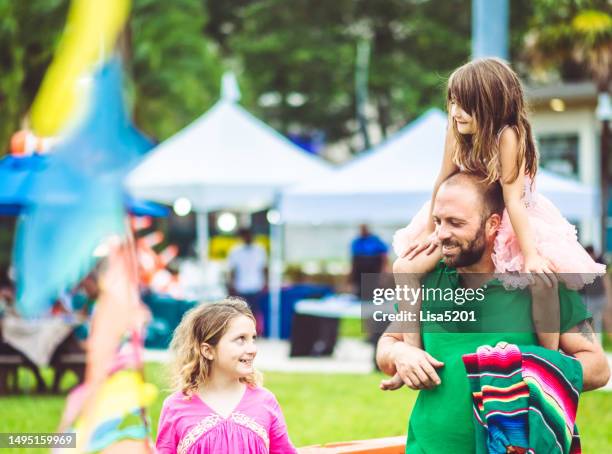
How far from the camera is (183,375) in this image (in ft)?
10.9

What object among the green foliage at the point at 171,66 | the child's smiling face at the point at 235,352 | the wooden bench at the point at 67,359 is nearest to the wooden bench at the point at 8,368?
the wooden bench at the point at 67,359

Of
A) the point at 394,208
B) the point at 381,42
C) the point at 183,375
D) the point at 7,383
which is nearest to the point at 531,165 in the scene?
the point at 183,375

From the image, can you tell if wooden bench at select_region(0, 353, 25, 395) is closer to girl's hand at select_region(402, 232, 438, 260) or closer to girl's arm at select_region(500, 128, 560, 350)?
girl's hand at select_region(402, 232, 438, 260)

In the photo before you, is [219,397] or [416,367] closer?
[416,367]

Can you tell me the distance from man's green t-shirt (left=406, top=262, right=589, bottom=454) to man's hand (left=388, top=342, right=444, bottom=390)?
3 cm

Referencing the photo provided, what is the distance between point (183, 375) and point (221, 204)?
1170 cm

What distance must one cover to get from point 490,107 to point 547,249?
1.17 feet

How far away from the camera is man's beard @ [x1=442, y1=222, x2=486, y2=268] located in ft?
8.27

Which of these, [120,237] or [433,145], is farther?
[433,145]

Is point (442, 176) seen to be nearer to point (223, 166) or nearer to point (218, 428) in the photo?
point (218, 428)

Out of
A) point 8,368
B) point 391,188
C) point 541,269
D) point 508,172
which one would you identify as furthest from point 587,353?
point 391,188

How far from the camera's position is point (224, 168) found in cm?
1512

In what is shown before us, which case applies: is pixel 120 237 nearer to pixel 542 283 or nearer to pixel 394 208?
pixel 542 283

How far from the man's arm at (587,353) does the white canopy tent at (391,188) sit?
9.85m
